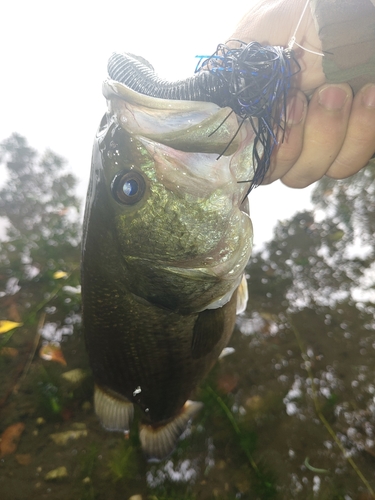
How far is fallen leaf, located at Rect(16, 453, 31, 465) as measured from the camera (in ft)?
7.45

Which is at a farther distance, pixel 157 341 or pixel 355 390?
pixel 355 390

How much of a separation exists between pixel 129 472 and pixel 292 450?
3.94 feet

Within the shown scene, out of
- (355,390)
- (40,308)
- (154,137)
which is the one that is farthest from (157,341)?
(40,308)

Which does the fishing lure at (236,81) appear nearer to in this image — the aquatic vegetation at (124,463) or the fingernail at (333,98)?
the fingernail at (333,98)

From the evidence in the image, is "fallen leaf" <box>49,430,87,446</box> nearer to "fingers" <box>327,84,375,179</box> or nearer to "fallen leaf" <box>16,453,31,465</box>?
"fallen leaf" <box>16,453,31,465</box>

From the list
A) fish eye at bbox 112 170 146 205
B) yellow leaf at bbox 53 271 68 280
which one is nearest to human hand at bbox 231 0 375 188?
fish eye at bbox 112 170 146 205

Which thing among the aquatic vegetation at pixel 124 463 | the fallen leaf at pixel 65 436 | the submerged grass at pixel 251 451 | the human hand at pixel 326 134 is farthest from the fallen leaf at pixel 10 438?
the human hand at pixel 326 134

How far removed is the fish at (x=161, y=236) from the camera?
3.05ft

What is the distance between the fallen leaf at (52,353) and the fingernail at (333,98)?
2799 millimetres

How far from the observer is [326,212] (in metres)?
4.16

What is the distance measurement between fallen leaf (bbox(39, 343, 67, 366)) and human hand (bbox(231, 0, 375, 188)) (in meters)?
2.43

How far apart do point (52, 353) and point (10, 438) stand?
700 millimetres

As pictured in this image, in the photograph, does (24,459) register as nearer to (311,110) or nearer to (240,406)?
(240,406)

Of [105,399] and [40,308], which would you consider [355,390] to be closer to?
[105,399]
